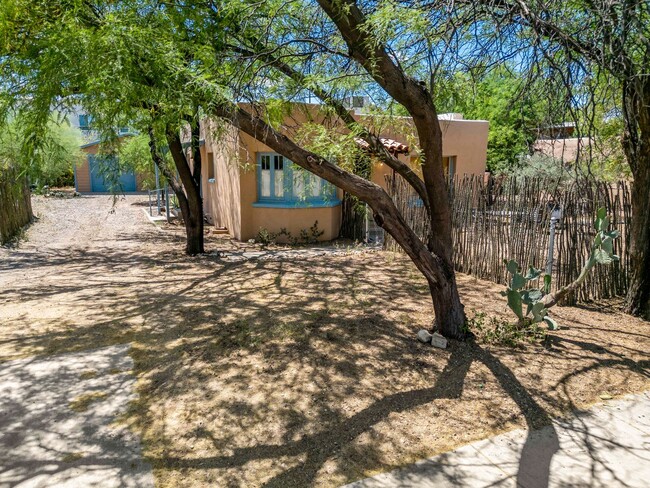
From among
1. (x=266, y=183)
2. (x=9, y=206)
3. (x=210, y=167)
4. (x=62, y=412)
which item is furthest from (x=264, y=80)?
(x=210, y=167)

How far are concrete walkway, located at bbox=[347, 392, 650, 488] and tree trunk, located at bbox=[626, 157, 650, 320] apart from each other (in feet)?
9.32

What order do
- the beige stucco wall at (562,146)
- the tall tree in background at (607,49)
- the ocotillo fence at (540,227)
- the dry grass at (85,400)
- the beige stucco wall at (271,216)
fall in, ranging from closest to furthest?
the dry grass at (85,400) < the tall tree in background at (607,49) < the beige stucco wall at (562,146) < the ocotillo fence at (540,227) < the beige stucco wall at (271,216)

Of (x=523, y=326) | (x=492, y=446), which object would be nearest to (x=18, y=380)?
(x=492, y=446)

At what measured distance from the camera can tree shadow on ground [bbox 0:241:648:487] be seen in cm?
311

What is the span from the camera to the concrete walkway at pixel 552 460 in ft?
9.28

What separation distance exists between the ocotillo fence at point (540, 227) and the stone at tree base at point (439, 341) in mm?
2310

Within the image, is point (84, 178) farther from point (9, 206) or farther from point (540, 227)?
point (540, 227)

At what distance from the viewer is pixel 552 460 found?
305 cm

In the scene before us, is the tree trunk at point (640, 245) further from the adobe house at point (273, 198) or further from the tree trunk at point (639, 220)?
the adobe house at point (273, 198)

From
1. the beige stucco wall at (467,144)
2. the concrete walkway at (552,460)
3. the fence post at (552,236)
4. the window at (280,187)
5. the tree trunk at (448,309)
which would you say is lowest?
the concrete walkway at (552,460)

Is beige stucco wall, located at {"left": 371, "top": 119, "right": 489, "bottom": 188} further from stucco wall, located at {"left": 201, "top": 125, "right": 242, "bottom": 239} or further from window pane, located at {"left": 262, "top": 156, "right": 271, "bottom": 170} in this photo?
stucco wall, located at {"left": 201, "top": 125, "right": 242, "bottom": 239}

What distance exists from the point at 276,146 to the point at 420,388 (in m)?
2.71

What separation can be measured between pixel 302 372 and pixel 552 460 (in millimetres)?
2150

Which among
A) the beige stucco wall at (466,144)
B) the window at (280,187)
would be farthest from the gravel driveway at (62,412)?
the beige stucco wall at (466,144)
